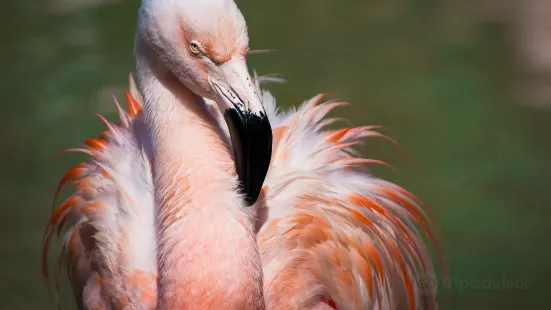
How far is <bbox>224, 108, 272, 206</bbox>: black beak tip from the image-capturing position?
2172 mm

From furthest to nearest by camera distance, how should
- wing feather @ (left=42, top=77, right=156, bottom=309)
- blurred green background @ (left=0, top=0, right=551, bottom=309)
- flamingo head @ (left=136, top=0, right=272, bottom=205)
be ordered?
blurred green background @ (left=0, top=0, right=551, bottom=309) < wing feather @ (left=42, top=77, right=156, bottom=309) < flamingo head @ (left=136, top=0, right=272, bottom=205)

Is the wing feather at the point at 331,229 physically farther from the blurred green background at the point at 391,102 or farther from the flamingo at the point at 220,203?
the blurred green background at the point at 391,102

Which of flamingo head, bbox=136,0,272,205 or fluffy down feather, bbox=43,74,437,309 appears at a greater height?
flamingo head, bbox=136,0,272,205

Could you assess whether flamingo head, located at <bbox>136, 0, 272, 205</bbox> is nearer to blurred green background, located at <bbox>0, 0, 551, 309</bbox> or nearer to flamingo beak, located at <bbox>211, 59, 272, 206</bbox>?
flamingo beak, located at <bbox>211, 59, 272, 206</bbox>

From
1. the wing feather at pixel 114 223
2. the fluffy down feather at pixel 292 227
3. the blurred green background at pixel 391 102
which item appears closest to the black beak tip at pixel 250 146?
the fluffy down feather at pixel 292 227

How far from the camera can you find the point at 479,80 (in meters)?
5.25

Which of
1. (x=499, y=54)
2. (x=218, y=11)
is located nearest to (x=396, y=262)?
(x=218, y=11)

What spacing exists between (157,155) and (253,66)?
2.91 metres

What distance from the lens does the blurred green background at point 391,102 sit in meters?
4.05

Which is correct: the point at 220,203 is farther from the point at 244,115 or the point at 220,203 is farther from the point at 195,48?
the point at 195,48

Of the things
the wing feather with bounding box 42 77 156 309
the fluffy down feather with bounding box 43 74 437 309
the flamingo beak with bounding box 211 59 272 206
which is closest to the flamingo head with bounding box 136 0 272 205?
the flamingo beak with bounding box 211 59 272 206

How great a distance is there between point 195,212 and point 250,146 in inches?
9.9

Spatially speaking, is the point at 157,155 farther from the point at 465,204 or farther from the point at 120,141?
the point at 465,204

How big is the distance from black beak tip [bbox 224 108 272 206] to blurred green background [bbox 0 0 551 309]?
5.88 ft
